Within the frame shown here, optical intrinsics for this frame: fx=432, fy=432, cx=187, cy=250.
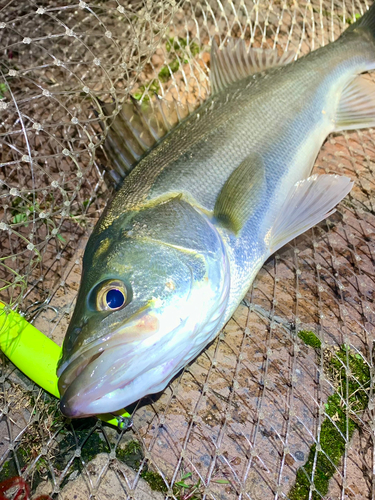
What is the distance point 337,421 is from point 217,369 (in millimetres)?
749

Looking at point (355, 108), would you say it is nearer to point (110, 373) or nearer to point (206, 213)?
point (206, 213)

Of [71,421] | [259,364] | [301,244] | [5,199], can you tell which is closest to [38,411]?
[71,421]

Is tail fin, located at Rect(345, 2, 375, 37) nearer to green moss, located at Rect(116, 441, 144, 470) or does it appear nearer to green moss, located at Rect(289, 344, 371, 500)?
green moss, located at Rect(289, 344, 371, 500)

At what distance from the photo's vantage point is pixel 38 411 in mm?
2432

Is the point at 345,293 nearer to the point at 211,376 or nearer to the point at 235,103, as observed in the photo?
the point at 211,376

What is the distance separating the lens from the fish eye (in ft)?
6.55

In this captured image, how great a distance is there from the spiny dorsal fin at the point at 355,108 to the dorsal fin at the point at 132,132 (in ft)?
4.76

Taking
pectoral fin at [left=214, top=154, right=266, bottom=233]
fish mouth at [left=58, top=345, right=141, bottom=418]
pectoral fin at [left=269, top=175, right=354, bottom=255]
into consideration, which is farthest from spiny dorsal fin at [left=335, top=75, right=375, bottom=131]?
fish mouth at [left=58, top=345, right=141, bottom=418]

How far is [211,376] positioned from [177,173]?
126 centimetres

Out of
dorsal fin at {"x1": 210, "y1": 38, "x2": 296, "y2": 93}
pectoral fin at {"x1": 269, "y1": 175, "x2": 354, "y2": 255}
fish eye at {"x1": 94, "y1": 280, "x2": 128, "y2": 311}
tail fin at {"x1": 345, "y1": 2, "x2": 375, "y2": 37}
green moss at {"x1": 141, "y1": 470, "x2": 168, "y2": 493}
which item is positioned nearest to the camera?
fish eye at {"x1": 94, "y1": 280, "x2": 128, "y2": 311}

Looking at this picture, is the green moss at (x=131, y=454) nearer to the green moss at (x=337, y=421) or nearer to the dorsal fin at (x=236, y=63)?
the green moss at (x=337, y=421)

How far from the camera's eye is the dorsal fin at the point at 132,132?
9.43 ft

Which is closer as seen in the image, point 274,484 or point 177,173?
point 274,484

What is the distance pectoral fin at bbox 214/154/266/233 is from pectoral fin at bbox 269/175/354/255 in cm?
22
